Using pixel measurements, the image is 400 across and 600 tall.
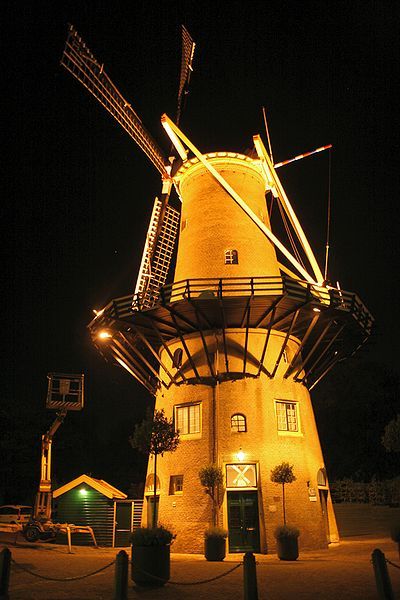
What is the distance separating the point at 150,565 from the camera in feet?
40.0

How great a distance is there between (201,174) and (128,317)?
Answer: 906 centimetres

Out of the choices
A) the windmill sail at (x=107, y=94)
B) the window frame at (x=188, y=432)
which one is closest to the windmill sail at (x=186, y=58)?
the windmill sail at (x=107, y=94)

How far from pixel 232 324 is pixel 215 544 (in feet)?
29.9

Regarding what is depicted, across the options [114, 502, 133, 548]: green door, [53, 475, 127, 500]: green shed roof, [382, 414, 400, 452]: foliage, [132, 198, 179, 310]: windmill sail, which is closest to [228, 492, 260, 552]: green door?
[114, 502, 133, 548]: green door

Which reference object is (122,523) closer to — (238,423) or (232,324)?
(238,423)

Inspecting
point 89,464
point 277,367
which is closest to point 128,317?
point 277,367

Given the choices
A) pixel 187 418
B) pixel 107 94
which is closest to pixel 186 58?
pixel 107 94

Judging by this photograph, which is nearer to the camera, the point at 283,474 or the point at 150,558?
the point at 150,558

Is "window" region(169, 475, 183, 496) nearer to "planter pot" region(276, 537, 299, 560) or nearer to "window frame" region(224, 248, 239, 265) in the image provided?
"planter pot" region(276, 537, 299, 560)

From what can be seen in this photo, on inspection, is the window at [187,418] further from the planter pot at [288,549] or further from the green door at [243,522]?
the planter pot at [288,549]

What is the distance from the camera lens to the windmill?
2095cm

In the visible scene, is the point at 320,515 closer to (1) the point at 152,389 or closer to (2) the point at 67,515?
(1) the point at 152,389

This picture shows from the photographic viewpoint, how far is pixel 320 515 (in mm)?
21609

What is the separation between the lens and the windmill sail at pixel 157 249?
27.5 meters
